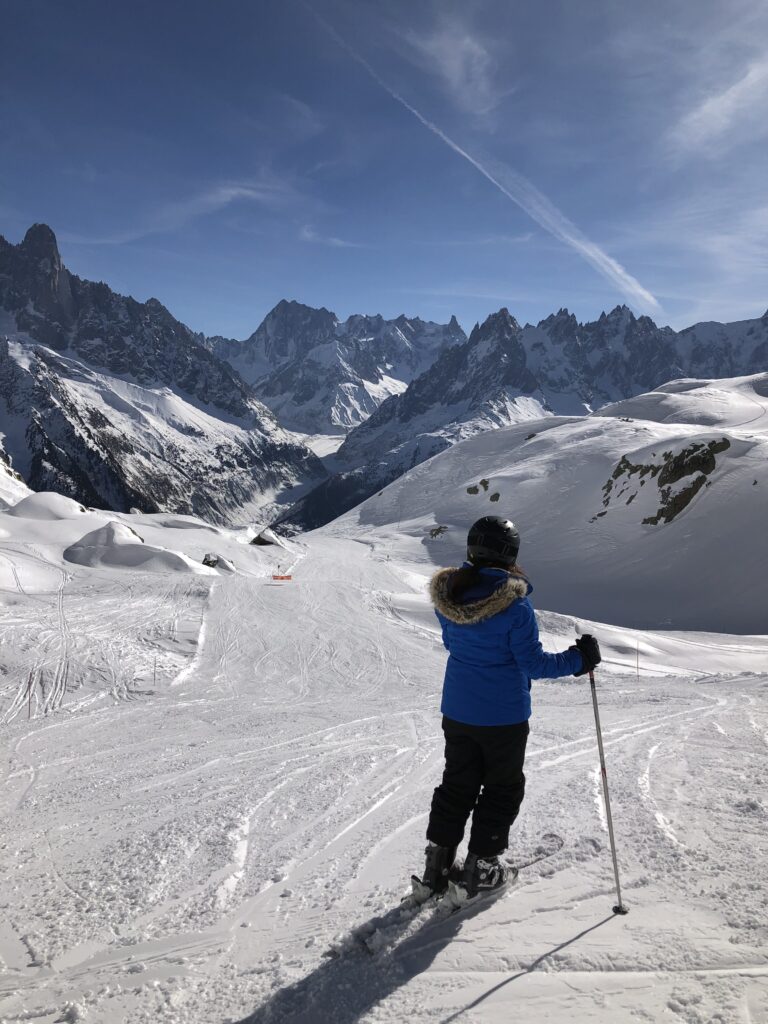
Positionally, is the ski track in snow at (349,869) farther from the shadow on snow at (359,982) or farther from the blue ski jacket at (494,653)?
the blue ski jacket at (494,653)

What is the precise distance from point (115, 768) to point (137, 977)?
16.3ft

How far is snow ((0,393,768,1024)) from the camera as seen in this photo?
3.22 m

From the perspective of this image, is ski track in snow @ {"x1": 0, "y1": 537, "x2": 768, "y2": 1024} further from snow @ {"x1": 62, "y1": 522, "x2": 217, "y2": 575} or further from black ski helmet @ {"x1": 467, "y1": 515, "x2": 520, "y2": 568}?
snow @ {"x1": 62, "y1": 522, "x2": 217, "y2": 575}

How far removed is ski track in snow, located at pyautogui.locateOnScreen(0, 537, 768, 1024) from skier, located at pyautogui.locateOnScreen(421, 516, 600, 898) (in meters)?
0.38

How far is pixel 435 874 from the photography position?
399 centimetres

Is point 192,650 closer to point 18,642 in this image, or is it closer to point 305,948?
point 18,642

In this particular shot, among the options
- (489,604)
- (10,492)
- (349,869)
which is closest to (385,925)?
(349,869)

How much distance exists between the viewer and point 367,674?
1584cm

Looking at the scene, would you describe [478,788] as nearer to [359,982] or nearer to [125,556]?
[359,982]

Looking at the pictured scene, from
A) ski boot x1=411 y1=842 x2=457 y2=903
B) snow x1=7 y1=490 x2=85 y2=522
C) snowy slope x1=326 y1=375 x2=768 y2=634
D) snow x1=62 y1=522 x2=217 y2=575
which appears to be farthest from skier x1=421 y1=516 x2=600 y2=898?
snow x1=7 y1=490 x2=85 y2=522

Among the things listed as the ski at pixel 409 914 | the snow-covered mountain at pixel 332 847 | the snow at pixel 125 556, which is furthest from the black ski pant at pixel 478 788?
the snow at pixel 125 556

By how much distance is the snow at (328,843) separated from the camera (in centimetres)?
322

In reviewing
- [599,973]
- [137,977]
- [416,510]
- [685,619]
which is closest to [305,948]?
[137,977]

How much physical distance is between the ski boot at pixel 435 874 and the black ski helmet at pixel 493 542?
198 centimetres
